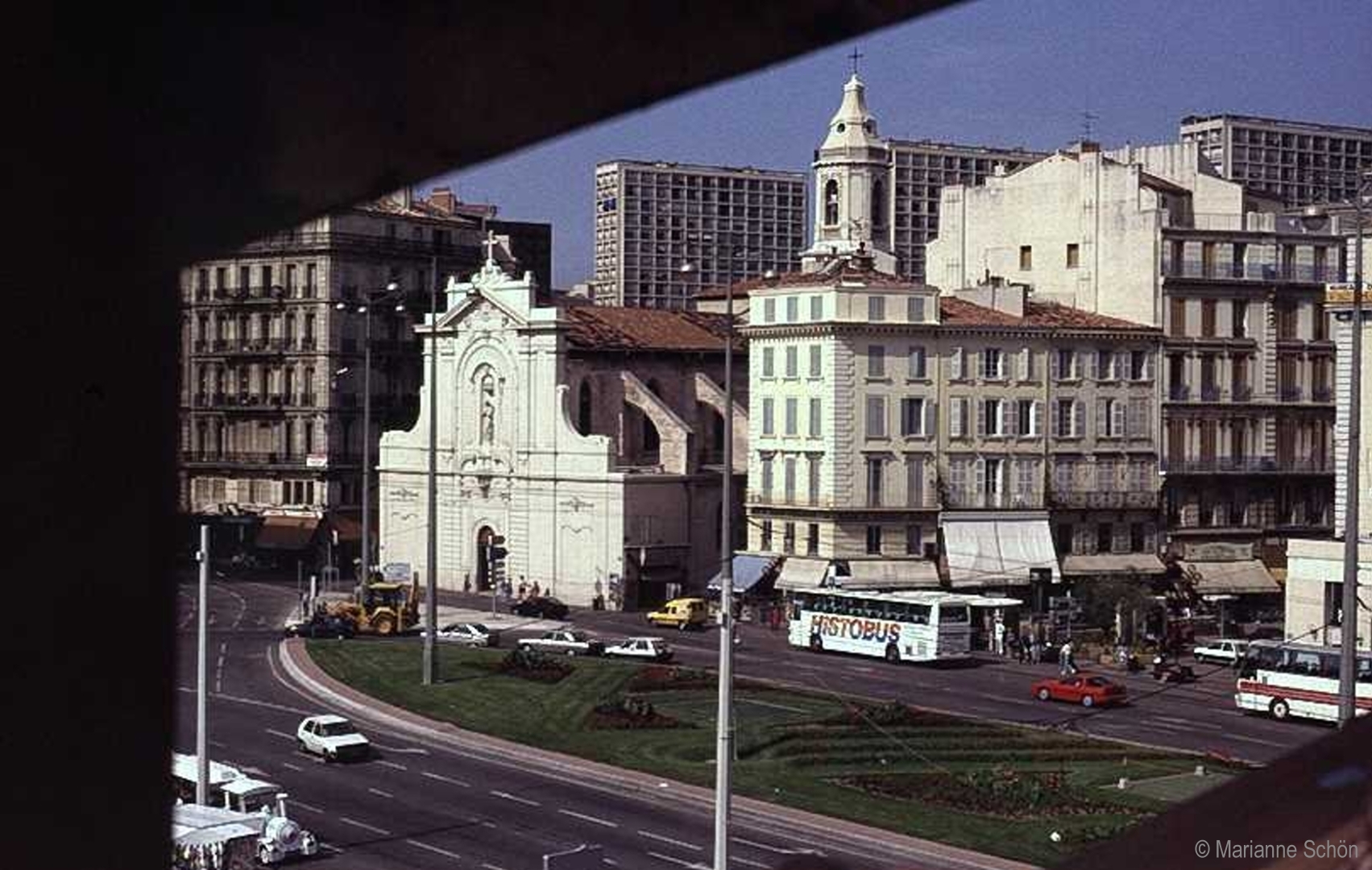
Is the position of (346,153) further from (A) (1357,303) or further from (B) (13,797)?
(A) (1357,303)

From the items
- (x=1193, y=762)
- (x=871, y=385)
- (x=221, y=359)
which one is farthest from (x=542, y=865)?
(x=221, y=359)

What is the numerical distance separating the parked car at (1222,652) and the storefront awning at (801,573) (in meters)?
5.65

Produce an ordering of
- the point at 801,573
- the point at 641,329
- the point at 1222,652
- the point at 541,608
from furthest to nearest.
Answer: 1. the point at 641,329
2. the point at 801,573
3. the point at 541,608
4. the point at 1222,652

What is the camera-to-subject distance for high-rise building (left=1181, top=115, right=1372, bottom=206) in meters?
49.7

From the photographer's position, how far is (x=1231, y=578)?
1073 inches

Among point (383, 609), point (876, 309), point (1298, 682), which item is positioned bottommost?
point (1298, 682)

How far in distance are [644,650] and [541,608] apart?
223 inches

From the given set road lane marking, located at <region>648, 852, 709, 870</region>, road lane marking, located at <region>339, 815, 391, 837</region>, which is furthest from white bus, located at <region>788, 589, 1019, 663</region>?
road lane marking, located at <region>648, 852, 709, 870</region>

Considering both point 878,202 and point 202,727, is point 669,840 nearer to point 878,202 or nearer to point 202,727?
point 202,727

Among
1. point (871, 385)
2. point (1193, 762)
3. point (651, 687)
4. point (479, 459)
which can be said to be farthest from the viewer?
point (479, 459)

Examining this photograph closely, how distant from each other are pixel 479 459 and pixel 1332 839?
92.9 ft

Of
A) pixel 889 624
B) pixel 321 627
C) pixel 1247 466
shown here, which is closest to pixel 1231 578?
pixel 1247 466

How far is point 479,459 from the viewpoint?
29.4 m

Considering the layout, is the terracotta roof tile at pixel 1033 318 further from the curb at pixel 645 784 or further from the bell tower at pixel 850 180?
the curb at pixel 645 784
